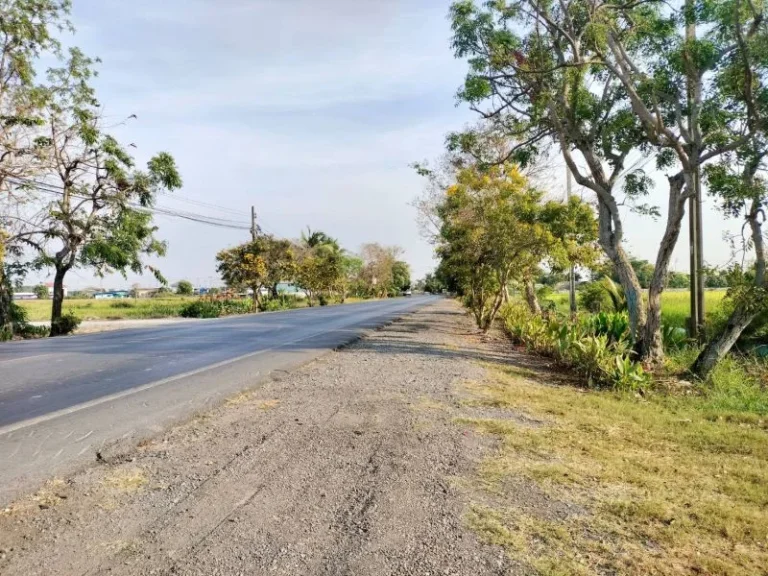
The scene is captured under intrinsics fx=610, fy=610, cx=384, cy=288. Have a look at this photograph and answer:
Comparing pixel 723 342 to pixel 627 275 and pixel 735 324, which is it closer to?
pixel 735 324

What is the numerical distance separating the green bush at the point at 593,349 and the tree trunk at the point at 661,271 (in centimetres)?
40

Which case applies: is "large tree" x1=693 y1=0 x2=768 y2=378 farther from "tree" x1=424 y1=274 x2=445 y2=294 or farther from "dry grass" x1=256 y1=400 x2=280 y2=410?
"tree" x1=424 y1=274 x2=445 y2=294

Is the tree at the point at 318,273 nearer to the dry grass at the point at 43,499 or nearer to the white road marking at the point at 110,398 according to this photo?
the white road marking at the point at 110,398

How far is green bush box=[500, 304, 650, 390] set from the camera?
966cm

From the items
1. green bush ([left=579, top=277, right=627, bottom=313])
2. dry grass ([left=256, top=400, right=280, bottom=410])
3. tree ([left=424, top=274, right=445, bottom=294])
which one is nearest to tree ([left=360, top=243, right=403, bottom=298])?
tree ([left=424, top=274, right=445, bottom=294])

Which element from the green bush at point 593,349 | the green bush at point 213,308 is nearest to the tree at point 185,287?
the green bush at point 213,308

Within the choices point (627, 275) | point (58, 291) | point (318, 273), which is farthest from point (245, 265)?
point (627, 275)

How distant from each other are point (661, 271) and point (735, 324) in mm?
1644

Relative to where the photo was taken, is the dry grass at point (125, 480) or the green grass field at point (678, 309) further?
the green grass field at point (678, 309)

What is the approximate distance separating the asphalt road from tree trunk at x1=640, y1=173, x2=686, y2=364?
6.54 m

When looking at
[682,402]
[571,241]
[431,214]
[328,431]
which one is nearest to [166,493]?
[328,431]

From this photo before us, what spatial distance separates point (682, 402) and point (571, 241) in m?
8.31

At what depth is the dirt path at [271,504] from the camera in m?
3.27

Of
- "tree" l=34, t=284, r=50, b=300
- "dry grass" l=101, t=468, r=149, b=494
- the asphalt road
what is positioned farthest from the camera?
"tree" l=34, t=284, r=50, b=300
